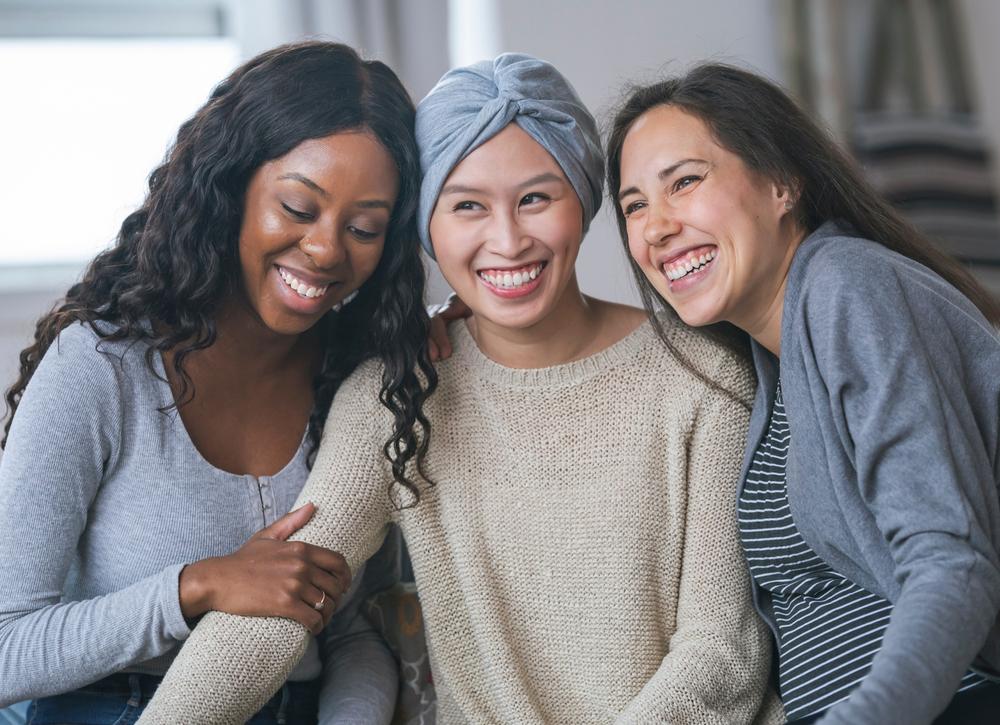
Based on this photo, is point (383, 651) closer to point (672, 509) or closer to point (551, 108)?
A: point (672, 509)

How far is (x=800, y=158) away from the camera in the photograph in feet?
4.81

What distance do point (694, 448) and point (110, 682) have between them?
0.89 meters

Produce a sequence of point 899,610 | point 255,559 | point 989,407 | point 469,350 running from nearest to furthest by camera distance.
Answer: point 899,610 → point 989,407 → point 255,559 → point 469,350

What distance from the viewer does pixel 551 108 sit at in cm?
157

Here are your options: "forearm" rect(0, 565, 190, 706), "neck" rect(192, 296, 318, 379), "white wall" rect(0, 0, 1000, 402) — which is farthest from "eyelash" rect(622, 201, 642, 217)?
"white wall" rect(0, 0, 1000, 402)

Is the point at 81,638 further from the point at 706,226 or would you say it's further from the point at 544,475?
the point at 706,226

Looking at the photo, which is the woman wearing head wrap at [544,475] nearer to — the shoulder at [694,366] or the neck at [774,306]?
the shoulder at [694,366]

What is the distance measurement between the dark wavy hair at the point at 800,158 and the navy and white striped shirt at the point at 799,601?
10.4 inches

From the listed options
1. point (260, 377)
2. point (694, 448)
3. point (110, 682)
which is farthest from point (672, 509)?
point (110, 682)

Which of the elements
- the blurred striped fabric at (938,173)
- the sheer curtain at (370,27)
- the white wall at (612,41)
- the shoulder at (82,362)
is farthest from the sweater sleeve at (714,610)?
the blurred striped fabric at (938,173)

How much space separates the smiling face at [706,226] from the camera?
143cm

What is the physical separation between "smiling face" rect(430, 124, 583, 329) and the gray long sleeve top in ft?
1.35

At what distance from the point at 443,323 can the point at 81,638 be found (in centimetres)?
69

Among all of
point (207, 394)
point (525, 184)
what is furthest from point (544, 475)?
point (207, 394)
